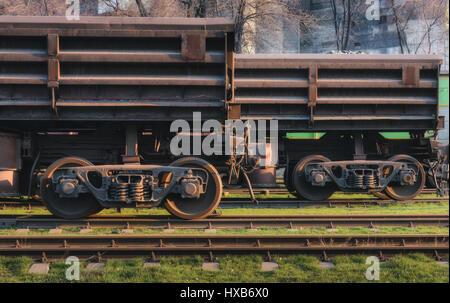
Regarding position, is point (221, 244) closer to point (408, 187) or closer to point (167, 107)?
point (167, 107)

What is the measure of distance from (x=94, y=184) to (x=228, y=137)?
9.11ft

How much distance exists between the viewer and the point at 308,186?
973cm

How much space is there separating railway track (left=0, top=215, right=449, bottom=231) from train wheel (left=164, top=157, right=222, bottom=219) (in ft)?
0.53

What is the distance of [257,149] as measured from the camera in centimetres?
930

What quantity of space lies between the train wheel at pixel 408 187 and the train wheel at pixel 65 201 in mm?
6657

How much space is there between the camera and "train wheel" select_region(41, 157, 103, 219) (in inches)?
308

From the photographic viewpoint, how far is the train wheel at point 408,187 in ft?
31.9

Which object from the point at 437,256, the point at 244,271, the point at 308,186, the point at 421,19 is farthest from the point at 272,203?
the point at 421,19

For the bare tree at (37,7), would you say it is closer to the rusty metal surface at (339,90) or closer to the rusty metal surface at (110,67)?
the rusty metal surface at (110,67)

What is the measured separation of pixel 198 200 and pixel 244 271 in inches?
105

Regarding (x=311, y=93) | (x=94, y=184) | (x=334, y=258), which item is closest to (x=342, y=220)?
(x=334, y=258)

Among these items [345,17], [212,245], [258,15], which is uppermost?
[345,17]

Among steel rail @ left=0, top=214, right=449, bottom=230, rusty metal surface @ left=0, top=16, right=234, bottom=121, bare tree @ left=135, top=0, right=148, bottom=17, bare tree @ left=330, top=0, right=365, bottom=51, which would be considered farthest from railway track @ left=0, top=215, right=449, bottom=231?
bare tree @ left=330, top=0, right=365, bottom=51

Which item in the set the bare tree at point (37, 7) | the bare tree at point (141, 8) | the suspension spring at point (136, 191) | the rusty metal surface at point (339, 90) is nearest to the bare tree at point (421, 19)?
the bare tree at point (141, 8)
